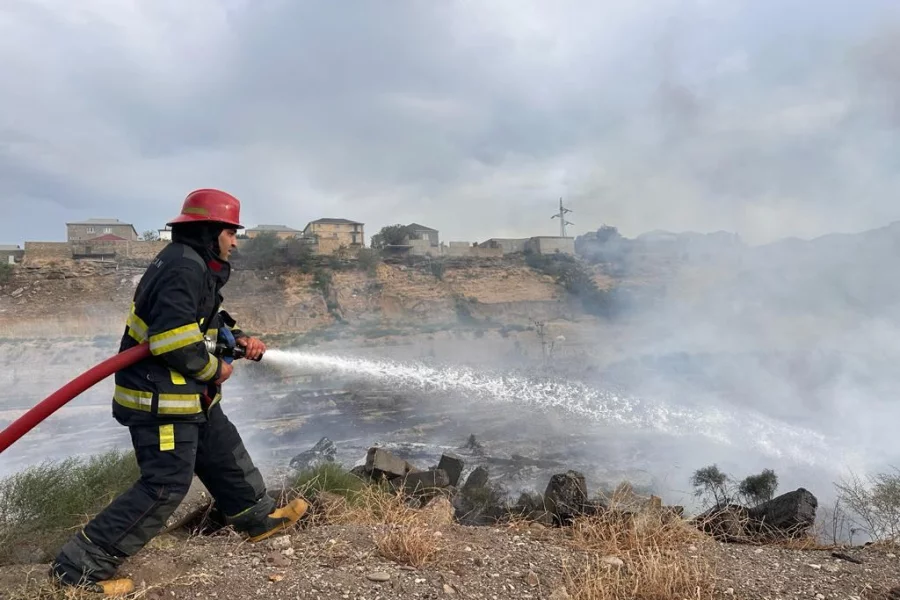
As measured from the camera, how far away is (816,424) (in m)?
14.2

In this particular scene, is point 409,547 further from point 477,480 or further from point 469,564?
point 477,480

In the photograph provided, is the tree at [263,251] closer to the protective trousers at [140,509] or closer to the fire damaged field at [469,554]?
the fire damaged field at [469,554]

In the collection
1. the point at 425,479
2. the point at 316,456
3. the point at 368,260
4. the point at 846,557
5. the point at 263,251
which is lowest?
the point at 316,456

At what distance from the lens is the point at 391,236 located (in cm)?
4047

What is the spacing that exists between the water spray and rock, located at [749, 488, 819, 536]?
6.60 meters

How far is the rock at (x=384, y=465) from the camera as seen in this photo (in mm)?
6332

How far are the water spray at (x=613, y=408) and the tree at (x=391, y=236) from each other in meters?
20.3

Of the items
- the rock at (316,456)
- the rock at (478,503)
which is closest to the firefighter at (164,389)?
the rock at (478,503)

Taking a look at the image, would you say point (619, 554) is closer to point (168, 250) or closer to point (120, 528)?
point (120, 528)

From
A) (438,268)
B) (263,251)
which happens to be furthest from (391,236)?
(263,251)

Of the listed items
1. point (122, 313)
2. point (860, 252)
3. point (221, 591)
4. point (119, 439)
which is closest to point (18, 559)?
point (221, 591)

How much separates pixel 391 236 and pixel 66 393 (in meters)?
38.7

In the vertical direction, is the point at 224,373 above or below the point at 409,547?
above

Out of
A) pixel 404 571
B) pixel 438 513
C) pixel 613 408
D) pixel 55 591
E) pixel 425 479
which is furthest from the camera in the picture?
pixel 613 408
